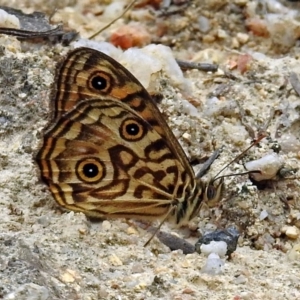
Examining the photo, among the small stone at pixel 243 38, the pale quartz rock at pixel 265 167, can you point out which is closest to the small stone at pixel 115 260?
the pale quartz rock at pixel 265 167

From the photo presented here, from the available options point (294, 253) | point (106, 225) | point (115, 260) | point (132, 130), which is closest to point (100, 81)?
point (132, 130)

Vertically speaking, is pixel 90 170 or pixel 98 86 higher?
pixel 98 86

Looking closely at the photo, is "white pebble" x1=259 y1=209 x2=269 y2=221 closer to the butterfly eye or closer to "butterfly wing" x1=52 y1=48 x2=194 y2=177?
"butterfly wing" x1=52 y1=48 x2=194 y2=177

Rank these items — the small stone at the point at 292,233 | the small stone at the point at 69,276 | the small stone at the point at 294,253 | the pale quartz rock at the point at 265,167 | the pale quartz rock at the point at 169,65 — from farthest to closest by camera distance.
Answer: the pale quartz rock at the point at 169,65 → the pale quartz rock at the point at 265,167 → the small stone at the point at 292,233 → the small stone at the point at 294,253 → the small stone at the point at 69,276

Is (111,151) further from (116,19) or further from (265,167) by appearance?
(116,19)

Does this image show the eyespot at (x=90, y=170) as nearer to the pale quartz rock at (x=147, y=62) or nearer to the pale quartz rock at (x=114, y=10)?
the pale quartz rock at (x=147, y=62)

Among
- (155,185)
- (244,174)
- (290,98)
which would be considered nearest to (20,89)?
(155,185)
